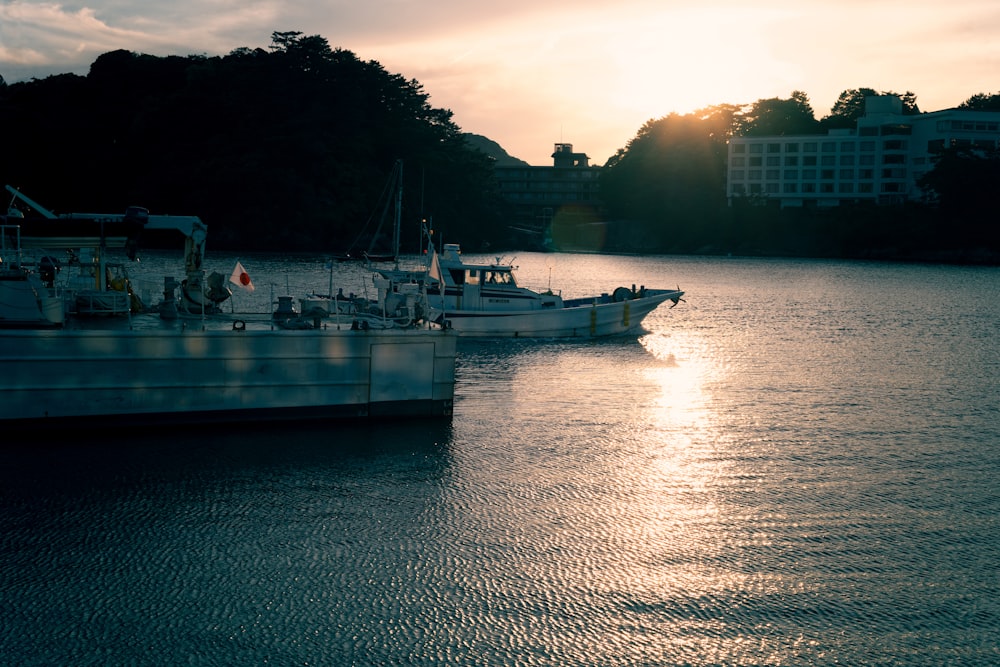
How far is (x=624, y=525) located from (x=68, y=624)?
34.4 feet

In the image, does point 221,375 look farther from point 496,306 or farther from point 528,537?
point 496,306

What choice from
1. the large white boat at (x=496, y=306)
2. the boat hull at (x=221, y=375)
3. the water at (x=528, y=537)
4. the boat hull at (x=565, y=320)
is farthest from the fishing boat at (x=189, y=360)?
the large white boat at (x=496, y=306)

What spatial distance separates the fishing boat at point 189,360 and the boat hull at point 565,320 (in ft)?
61.8

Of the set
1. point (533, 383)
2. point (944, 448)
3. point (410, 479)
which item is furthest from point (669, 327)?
point (410, 479)

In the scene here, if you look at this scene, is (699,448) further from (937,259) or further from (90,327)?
(937,259)

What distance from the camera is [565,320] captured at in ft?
167

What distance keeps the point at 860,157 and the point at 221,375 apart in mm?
174188

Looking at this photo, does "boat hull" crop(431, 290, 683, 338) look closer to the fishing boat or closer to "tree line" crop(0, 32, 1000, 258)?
the fishing boat

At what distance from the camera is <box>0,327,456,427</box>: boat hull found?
22.9 m

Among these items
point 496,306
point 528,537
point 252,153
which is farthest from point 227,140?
point 528,537

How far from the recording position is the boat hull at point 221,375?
22891 mm

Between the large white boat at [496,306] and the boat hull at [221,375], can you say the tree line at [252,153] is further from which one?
the boat hull at [221,375]

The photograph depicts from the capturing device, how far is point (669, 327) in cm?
6081

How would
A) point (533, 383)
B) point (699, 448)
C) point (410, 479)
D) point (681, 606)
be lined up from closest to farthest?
point (681, 606)
point (410, 479)
point (699, 448)
point (533, 383)
